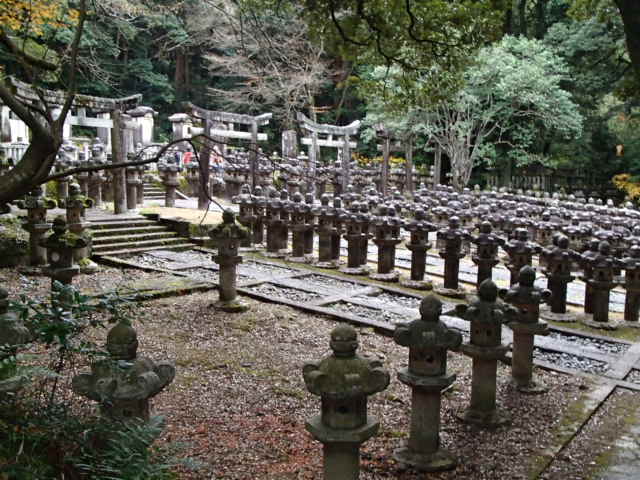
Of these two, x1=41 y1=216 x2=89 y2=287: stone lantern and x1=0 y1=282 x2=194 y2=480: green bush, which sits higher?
x1=41 y1=216 x2=89 y2=287: stone lantern

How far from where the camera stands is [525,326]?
4801mm

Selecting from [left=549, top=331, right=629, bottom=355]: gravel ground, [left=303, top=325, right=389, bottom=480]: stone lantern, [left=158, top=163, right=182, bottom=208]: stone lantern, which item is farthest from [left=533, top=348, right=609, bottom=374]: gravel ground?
[left=158, top=163, right=182, bottom=208]: stone lantern

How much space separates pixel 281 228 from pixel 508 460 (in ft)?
25.4

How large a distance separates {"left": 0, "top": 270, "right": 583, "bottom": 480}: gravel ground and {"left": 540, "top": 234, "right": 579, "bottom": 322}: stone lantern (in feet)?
6.63

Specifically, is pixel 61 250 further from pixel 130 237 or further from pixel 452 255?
pixel 130 237

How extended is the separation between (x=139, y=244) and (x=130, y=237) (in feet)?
0.84

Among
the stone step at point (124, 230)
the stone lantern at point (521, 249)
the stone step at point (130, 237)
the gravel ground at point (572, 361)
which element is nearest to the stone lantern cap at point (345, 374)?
the gravel ground at point (572, 361)

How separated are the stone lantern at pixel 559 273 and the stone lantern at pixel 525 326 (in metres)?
2.13

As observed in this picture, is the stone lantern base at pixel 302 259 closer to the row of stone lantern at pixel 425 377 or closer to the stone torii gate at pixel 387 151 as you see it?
the row of stone lantern at pixel 425 377

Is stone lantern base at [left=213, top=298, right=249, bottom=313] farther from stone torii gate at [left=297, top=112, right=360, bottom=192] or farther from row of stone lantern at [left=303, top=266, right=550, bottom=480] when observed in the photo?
stone torii gate at [left=297, top=112, right=360, bottom=192]

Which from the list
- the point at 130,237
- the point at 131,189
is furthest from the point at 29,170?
the point at 131,189

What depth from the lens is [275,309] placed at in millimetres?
7246

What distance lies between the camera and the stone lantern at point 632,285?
6.94 metres

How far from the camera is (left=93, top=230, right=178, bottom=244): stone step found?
424 inches
